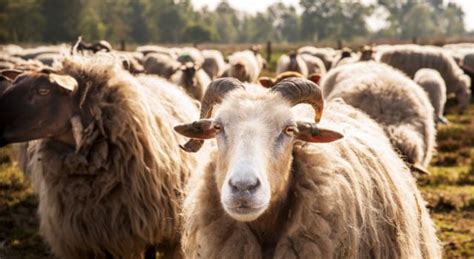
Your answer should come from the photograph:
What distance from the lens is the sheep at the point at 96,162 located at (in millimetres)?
4395

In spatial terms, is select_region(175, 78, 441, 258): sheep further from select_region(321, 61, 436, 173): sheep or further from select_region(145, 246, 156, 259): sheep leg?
select_region(321, 61, 436, 173): sheep

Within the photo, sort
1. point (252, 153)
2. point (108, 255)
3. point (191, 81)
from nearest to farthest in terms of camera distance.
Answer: point (252, 153) < point (108, 255) < point (191, 81)

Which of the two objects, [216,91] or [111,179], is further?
[111,179]

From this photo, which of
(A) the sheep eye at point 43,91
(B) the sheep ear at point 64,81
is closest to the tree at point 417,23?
(B) the sheep ear at point 64,81

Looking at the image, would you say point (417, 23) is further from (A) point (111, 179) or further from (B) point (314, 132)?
(B) point (314, 132)

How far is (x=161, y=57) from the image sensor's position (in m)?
15.8

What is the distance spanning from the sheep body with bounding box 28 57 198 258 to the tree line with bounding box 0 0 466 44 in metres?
22.7

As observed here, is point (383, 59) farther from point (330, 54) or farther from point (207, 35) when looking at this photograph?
point (207, 35)

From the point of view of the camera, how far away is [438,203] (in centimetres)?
698

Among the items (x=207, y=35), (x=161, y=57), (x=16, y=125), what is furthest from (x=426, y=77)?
(x=207, y=35)

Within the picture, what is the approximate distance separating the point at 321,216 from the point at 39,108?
2.52m

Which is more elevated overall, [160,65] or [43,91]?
[43,91]

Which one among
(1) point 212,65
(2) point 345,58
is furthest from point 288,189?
(1) point 212,65

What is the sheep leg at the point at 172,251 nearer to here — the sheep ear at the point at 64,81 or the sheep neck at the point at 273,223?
the sheep ear at the point at 64,81
